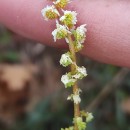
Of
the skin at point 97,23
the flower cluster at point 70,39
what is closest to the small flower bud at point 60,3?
the flower cluster at point 70,39

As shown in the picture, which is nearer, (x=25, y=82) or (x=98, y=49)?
(x=98, y=49)

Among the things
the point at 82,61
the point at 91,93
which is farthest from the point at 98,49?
the point at 91,93

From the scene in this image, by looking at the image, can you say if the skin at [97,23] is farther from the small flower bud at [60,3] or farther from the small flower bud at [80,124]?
the small flower bud at [80,124]

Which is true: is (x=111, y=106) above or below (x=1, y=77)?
below

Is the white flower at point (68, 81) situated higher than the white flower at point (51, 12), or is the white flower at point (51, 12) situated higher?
the white flower at point (51, 12)

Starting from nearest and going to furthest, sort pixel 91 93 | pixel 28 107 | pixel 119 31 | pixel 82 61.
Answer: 1. pixel 119 31
2. pixel 82 61
3. pixel 91 93
4. pixel 28 107

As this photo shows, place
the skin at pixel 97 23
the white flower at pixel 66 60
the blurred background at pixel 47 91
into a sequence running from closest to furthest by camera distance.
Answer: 1. the white flower at pixel 66 60
2. the skin at pixel 97 23
3. the blurred background at pixel 47 91

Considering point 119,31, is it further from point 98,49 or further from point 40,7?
point 40,7

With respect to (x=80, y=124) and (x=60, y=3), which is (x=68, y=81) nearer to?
(x=80, y=124)
